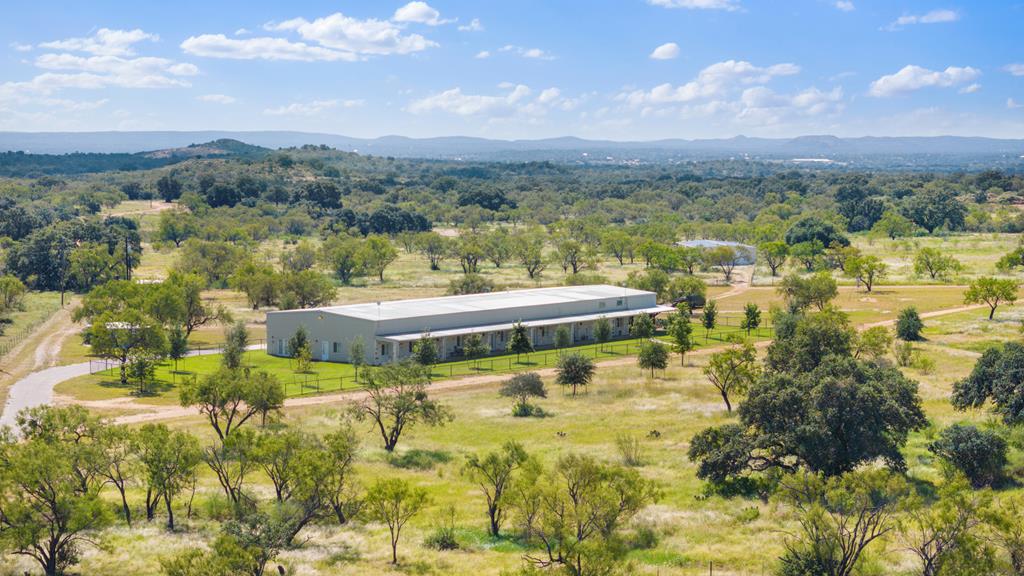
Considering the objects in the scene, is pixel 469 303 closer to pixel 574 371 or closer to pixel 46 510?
pixel 574 371

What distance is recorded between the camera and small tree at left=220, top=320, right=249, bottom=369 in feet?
203

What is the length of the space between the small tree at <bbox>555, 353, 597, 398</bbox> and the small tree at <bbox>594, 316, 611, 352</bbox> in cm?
1732

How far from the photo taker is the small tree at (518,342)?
7162cm

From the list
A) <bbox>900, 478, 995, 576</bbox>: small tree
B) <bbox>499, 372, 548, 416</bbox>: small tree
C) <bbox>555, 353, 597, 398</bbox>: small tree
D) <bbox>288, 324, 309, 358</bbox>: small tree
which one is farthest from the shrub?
<bbox>288, 324, 309, 358</bbox>: small tree

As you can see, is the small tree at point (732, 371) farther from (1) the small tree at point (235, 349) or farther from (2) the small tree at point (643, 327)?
(1) the small tree at point (235, 349)

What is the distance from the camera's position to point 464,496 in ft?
130

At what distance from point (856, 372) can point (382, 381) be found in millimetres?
23020

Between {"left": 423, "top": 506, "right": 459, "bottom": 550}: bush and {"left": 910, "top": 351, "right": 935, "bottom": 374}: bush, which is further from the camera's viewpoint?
{"left": 910, "top": 351, "right": 935, "bottom": 374}: bush

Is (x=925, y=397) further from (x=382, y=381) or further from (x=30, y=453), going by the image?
(x=30, y=453)

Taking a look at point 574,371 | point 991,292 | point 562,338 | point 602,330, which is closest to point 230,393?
point 574,371

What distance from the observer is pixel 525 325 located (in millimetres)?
74688

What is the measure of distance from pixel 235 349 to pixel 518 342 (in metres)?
21.0

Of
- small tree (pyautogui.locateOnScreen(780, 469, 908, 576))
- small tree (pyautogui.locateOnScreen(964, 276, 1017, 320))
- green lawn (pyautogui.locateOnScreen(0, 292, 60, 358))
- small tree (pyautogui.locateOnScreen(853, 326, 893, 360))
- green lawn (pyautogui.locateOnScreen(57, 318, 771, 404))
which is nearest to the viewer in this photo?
small tree (pyautogui.locateOnScreen(780, 469, 908, 576))

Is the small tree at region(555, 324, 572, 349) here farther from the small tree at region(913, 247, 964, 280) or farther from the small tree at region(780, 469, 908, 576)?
the small tree at region(913, 247, 964, 280)
